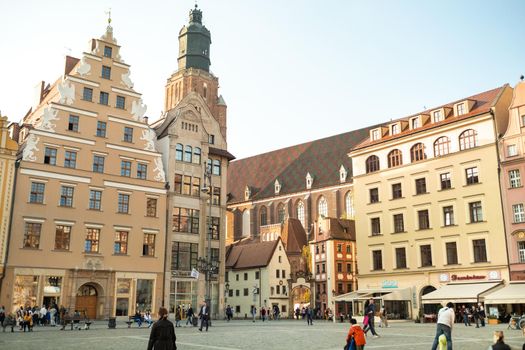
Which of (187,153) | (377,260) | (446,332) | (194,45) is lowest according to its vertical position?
(446,332)

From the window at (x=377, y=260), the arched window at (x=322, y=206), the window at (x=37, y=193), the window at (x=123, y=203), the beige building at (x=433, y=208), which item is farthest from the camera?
the arched window at (x=322, y=206)

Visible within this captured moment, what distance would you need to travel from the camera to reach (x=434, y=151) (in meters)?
49.4

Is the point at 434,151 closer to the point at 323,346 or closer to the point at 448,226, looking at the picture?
the point at 448,226

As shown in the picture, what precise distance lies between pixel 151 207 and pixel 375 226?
69.9 ft

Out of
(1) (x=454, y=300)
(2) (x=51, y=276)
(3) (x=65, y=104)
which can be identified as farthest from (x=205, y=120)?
(1) (x=454, y=300)

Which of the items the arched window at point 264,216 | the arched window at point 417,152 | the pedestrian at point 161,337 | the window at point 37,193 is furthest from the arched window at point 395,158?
the pedestrian at point 161,337

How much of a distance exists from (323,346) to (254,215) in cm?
7510

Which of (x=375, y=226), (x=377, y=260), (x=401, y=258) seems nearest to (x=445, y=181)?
(x=401, y=258)

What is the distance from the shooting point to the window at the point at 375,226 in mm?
53059

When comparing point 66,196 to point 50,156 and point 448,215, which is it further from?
point 448,215

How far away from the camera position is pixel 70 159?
43.7 meters

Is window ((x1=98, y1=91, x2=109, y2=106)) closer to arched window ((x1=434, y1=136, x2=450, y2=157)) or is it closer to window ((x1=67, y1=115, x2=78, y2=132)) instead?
window ((x1=67, y1=115, x2=78, y2=132))

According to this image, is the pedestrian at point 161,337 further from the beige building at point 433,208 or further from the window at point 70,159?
the beige building at point 433,208

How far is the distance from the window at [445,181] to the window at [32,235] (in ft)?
109
